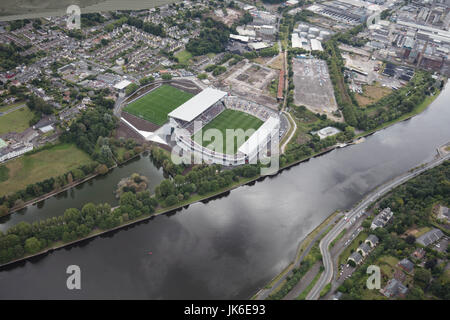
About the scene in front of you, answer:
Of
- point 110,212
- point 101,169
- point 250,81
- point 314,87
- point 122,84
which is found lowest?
point 110,212

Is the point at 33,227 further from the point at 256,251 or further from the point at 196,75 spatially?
the point at 196,75

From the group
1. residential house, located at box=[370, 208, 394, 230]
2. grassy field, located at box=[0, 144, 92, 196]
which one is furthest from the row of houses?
grassy field, located at box=[0, 144, 92, 196]

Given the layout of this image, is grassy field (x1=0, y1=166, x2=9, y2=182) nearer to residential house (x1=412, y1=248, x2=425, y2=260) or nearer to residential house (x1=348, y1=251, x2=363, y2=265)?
residential house (x1=348, y1=251, x2=363, y2=265)

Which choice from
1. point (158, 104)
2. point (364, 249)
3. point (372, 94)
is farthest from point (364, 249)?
point (372, 94)

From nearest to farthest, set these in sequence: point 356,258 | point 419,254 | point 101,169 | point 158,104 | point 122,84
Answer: point 356,258, point 419,254, point 101,169, point 158,104, point 122,84

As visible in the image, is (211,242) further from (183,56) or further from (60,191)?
(183,56)

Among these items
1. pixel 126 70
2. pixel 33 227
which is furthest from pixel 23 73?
pixel 33 227
